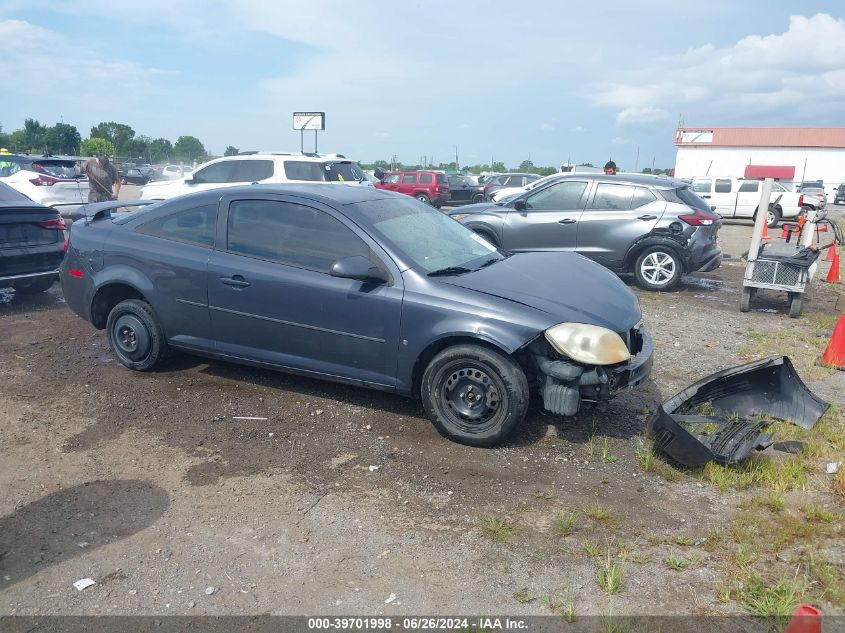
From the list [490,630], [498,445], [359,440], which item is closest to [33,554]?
[359,440]

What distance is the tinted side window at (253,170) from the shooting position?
12.6 m

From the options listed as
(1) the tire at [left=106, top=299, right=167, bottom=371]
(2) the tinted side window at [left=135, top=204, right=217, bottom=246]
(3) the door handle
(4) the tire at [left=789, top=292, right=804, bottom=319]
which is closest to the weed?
(3) the door handle

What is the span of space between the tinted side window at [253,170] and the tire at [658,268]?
7074 mm

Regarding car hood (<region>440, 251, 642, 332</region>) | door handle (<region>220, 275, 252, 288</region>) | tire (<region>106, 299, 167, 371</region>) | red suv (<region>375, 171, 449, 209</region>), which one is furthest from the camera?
red suv (<region>375, 171, 449, 209</region>)

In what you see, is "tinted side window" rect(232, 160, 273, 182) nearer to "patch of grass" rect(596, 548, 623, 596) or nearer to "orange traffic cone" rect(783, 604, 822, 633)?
"patch of grass" rect(596, 548, 623, 596)

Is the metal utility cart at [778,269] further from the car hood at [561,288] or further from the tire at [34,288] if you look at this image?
the tire at [34,288]

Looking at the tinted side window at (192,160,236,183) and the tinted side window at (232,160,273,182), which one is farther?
the tinted side window at (192,160,236,183)

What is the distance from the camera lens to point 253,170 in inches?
501

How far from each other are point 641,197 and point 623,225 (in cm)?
53

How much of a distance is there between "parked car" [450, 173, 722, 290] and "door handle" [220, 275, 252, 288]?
18.9 feet

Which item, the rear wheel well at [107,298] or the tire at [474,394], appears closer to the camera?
the tire at [474,394]

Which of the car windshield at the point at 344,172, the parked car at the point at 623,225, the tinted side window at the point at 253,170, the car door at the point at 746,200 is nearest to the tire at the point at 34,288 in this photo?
the tinted side window at the point at 253,170

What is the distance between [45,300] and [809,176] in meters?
70.0

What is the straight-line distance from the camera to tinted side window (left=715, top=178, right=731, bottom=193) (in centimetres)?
2297
